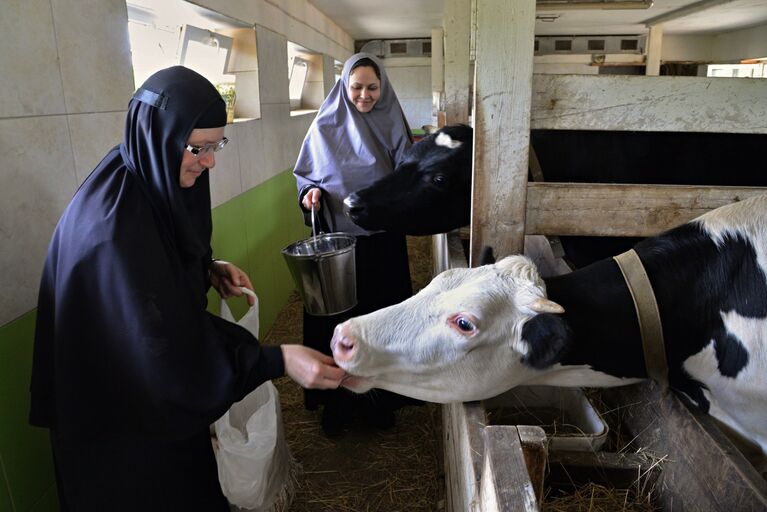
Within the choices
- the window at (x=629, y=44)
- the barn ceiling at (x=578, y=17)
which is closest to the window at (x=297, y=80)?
the barn ceiling at (x=578, y=17)

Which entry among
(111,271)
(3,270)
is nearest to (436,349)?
(111,271)

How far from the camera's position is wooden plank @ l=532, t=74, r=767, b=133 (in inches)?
76.4

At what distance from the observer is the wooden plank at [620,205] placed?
2027mm

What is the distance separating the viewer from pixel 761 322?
1620 millimetres

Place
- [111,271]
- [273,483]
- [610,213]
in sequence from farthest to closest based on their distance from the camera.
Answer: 1. [273,483]
2. [610,213]
3. [111,271]

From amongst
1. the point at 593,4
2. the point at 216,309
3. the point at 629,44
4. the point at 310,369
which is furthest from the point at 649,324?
the point at 629,44

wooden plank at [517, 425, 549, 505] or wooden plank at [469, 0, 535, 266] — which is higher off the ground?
wooden plank at [469, 0, 535, 266]

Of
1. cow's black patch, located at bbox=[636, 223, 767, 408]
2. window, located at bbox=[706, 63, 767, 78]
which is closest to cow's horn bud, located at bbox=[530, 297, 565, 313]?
cow's black patch, located at bbox=[636, 223, 767, 408]

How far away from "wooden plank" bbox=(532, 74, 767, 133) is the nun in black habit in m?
1.07

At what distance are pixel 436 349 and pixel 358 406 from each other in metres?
1.84

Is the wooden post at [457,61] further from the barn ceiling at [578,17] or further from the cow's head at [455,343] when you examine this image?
the cow's head at [455,343]

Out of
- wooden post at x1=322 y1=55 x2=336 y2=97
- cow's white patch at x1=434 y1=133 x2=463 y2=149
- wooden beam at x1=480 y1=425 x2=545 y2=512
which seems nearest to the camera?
wooden beam at x1=480 y1=425 x2=545 y2=512

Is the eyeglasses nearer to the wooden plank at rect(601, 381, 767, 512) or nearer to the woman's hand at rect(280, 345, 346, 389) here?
the woman's hand at rect(280, 345, 346, 389)

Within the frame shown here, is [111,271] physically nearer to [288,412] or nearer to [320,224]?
[320,224]
